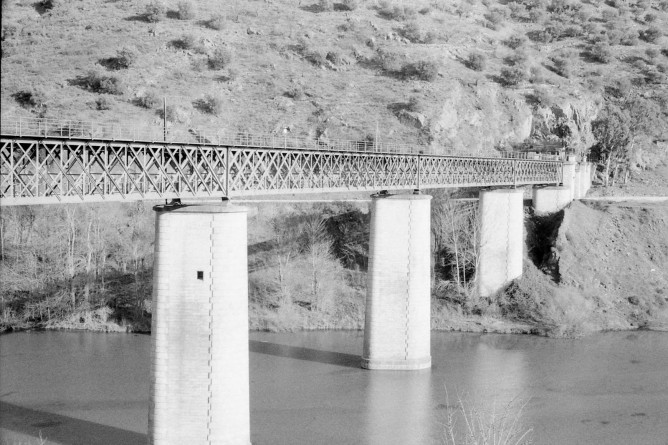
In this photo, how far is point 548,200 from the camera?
193 feet

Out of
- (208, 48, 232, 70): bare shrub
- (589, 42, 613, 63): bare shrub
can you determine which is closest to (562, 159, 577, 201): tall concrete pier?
(589, 42, 613, 63): bare shrub

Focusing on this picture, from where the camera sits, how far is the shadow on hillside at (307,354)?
39.2m

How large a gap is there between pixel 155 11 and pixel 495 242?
174 feet

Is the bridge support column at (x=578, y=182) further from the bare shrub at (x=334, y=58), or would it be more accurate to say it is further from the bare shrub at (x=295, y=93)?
the bare shrub at (x=334, y=58)

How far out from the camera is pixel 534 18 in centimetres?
10831

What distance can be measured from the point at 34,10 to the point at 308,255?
183 feet

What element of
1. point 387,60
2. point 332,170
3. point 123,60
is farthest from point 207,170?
point 387,60

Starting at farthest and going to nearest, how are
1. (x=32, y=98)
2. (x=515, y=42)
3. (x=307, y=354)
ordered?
(x=515, y=42)
(x=32, y=98)
(x=307, y=354)

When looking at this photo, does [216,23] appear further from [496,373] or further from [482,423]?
[482,423]

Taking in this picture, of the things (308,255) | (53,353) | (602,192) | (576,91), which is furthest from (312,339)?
(576,91)

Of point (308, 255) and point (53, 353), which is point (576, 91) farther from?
point (53, 353)

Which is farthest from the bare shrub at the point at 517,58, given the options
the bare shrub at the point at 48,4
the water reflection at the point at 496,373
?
the water reflection at the point at 496,373

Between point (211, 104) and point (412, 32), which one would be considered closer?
point (211, 104)

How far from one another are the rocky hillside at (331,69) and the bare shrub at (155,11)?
207 millimetres
